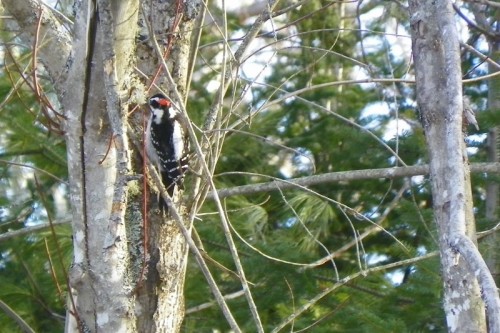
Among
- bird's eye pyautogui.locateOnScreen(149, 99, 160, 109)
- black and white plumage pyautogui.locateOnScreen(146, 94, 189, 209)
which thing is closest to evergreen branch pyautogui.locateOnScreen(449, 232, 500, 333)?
bird's eye pyautogui.locateOnScreen(149, 99, 160, 109)

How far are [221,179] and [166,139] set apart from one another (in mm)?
962

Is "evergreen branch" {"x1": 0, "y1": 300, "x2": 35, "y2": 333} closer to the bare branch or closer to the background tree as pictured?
the background tree

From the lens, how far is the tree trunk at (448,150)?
6.39 ft

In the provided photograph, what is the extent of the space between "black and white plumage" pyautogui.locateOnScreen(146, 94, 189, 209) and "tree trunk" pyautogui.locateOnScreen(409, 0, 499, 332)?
1793 millimetres

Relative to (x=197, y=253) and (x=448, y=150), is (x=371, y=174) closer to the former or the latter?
(x=197, y=253)

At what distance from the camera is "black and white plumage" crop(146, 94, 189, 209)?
13.3 feet

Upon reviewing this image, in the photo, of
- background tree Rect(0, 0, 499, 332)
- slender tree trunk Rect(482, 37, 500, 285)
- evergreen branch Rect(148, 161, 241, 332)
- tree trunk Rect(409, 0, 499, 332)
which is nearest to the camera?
tree trunk Rect(409, 0, 499, 332)

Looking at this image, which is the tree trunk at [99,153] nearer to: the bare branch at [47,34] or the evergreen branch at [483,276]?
the bare branch at [47,34]

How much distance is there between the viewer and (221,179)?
5.54 meters

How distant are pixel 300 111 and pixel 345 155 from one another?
700 mm

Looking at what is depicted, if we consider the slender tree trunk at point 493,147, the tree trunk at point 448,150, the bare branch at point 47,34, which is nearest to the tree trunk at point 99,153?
the bare branch at point 47,34

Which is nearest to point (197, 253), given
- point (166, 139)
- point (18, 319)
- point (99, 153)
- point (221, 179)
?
point (99, 153)

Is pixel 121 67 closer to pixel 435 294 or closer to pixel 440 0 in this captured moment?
pixel 440 0

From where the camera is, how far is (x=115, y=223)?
103 inches
